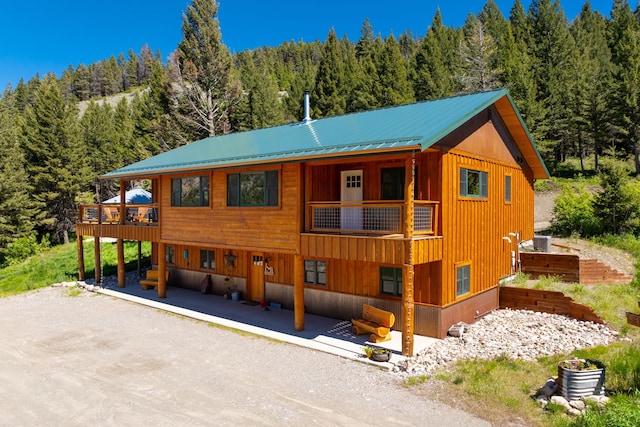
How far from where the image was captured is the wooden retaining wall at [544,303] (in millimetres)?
12789

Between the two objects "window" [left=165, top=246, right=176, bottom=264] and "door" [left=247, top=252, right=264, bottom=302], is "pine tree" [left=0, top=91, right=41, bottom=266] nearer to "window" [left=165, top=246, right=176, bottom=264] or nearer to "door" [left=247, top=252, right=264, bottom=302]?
"window" [left=165, top=246, right=176, bottom=264]

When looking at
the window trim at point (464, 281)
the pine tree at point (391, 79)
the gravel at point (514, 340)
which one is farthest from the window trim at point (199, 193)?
the pine tree at point (391, 79)

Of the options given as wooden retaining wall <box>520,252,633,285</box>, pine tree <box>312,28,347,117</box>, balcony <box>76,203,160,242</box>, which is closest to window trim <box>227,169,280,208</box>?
balcony <box>76,203,160,242</box>

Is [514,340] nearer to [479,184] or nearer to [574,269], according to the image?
[479,184]

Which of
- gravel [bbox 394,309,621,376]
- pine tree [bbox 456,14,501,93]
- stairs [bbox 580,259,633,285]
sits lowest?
gravel [bbox 394,309,621,376]

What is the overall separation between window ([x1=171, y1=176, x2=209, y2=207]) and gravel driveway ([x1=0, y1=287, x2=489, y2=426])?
189 inches

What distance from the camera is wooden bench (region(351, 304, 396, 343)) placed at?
11.9 meters

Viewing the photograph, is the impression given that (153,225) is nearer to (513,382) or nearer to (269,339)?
(269,339)

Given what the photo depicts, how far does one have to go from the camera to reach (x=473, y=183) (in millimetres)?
13742

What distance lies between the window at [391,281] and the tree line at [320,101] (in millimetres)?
27119

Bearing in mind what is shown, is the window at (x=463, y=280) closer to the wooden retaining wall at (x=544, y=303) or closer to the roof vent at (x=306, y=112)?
the wooden retaining wall at (x=544, y=303)

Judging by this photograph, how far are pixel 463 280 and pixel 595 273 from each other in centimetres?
607

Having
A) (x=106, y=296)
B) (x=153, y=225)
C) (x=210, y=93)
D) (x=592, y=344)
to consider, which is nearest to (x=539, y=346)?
(x=592, y=344)

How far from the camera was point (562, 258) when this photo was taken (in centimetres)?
1564
